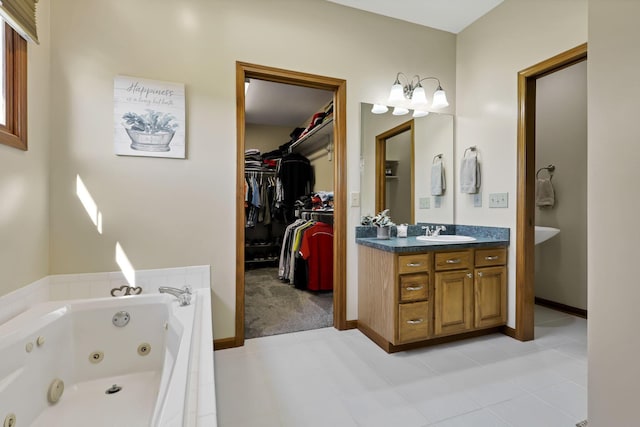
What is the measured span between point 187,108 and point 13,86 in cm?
86

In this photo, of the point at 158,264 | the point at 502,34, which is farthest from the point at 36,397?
the point at 502,34

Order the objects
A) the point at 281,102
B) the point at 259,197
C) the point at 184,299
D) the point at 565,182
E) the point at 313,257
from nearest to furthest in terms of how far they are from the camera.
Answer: the point at 184,299 → the point at 565,182 → the point at 313,257 → the point at 281,102 → the point at 259,197

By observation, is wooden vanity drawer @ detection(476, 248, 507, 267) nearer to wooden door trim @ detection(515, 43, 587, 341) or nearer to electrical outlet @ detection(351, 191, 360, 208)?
wooden door trim @ detection(515, 43, 587, 341)

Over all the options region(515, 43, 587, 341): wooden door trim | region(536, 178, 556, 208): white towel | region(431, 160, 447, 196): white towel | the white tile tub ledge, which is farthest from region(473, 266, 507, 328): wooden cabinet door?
the white tile tub ledge

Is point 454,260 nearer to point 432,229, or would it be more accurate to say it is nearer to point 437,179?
point 432,229

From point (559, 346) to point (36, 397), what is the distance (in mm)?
3127

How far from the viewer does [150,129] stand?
201 centimetres

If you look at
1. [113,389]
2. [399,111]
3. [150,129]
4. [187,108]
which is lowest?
[113,389]

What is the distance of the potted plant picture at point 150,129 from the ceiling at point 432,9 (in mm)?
1667

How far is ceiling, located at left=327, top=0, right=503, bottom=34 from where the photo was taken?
2.51 m

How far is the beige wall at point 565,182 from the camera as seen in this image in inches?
116

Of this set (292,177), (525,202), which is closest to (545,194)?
(525,202)

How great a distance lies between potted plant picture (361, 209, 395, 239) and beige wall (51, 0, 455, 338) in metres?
0.17

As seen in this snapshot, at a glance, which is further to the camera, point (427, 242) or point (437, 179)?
point (437, 179)
